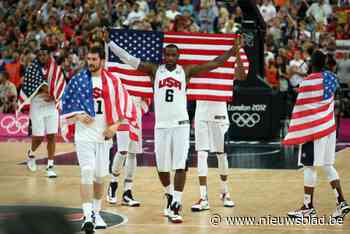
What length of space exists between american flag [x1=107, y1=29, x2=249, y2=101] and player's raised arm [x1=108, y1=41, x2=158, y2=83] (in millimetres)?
396

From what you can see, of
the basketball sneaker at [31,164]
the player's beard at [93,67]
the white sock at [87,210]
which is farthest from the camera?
the basketball sneaker at [31,164]

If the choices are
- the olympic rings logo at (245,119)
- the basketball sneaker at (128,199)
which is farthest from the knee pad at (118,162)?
the olympic rings logo at (245,119)

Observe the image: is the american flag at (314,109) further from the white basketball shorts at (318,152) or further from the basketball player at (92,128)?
the basketball player at (92,128)

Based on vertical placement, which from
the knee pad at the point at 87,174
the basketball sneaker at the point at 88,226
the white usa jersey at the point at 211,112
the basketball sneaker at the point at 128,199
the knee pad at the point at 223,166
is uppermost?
the white usa jersey at the point at 211,112

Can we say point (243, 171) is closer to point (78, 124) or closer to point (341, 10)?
point (78, 124)

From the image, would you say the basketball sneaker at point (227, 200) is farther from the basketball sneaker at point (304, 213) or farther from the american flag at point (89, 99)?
the american flag at point (89, 99)

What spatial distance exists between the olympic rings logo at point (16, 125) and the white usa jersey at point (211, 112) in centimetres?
1082

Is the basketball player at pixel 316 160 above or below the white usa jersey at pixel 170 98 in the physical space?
below

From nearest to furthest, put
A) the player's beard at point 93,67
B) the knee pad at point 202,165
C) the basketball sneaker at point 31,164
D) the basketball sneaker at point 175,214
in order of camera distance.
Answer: the player's beard at point 93,67 < the basketball sneaker at point 175,214 < the knee pad at point 202,165 < the basketball sneaker at point 31,164

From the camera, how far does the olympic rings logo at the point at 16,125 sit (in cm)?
2116

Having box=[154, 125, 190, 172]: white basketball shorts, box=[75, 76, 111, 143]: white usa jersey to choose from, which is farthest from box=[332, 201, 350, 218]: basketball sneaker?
box=[75, 76, 111, 143]: white usa jersey

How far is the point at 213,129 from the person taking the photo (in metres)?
11.1

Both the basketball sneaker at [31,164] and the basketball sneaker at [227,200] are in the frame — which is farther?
the basketball sneaker at [31,164]

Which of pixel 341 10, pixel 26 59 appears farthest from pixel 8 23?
pixel 341 10
